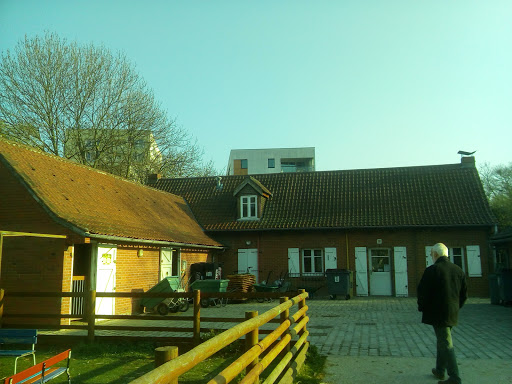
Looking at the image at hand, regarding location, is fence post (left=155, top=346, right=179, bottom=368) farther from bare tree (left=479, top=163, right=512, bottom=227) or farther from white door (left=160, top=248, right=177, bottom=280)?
bare tree (left=479, top=163, right=512, bottom=227)

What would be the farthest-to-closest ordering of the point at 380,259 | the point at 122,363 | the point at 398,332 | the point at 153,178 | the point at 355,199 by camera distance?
the point at 153,178 → the point at 355,199 → the point at 380,259 → the point at 398,332 → the point at 122,363

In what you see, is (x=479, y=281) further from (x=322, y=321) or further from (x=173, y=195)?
(x=173, y=195)

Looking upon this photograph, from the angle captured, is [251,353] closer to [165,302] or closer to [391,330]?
[391,330]

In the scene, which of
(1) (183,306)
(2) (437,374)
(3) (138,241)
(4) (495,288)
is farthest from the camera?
(4) (495,288)

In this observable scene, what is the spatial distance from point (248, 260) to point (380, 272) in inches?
Answer: 269

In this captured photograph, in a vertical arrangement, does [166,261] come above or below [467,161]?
below

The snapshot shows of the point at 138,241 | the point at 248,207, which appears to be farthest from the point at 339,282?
the point at 138,241

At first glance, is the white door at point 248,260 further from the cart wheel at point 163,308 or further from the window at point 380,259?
the cart wheel at point 163,308

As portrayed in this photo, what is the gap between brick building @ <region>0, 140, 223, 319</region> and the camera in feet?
43.8

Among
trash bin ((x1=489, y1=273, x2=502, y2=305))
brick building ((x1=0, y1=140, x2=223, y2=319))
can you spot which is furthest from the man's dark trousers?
trash bin ((x1=489, y1=273, x2=502, y2=305))

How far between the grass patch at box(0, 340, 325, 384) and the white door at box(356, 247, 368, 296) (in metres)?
→ 16.2

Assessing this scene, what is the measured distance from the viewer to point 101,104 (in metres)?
27.4

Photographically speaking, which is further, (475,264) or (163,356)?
(475,264)

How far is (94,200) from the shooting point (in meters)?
17.0
